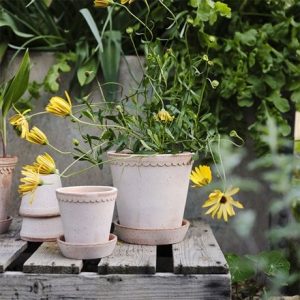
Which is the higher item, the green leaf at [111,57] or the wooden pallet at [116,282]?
the green leaf at [111,57]

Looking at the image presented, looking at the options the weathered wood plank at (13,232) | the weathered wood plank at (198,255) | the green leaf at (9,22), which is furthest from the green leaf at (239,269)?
the green leaf at (9,22)

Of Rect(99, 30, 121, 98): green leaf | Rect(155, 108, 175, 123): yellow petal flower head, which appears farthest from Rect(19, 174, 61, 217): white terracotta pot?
Rect(99, 30, 121, 98): green leaf

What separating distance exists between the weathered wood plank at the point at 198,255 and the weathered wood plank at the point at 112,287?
0.02 meters

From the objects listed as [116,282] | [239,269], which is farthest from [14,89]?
[239,269]

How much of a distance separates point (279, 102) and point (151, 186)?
713mm

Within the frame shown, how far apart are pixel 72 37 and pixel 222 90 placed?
0.62 meters

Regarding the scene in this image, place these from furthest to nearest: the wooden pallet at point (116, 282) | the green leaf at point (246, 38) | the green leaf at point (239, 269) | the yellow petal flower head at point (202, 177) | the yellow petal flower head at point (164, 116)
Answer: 1. the green leaf at point (246, 38)
2. the green leaf at point (239, 269)
3. the yellow petal flower head at point (164, 116)
4. the yellow petal flower head at point (202, 177)
5. the wooden pallet at point (116, 282)

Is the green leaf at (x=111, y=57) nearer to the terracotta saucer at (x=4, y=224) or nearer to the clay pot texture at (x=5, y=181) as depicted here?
the clay pot texture at (x=5, y=181)

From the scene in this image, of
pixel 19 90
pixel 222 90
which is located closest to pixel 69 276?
pixel 19 90

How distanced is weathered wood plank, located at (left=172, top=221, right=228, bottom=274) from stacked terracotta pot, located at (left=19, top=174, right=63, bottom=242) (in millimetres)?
364

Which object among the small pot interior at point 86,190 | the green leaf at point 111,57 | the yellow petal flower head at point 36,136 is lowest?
the small pot interior at point 86,190

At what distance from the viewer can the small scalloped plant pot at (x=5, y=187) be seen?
1.81 meters

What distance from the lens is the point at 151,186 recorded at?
168cm

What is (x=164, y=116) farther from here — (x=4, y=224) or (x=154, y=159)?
(x=4, y=224)
